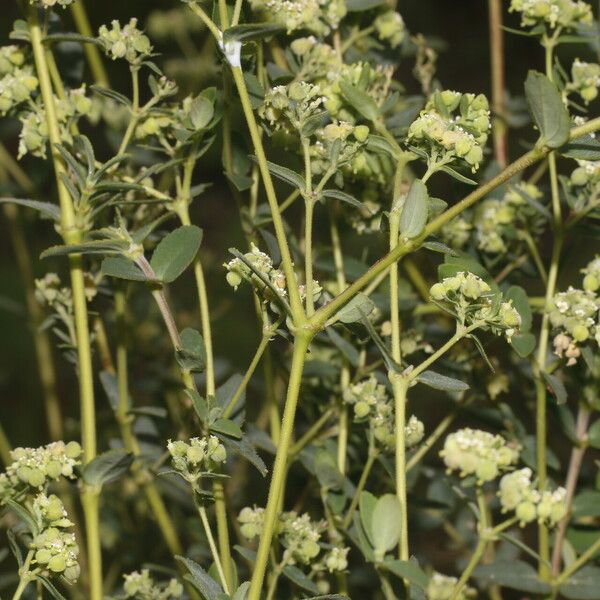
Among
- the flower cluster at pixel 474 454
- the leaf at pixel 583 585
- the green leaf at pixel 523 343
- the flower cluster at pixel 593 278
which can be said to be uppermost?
the flower cluster at pixel 593 278

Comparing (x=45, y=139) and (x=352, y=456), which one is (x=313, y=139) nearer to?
(x=45, y=139)

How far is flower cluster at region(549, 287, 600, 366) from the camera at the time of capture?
79cm

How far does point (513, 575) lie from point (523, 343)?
0.76 ft

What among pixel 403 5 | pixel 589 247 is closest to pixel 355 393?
pixel 589 247

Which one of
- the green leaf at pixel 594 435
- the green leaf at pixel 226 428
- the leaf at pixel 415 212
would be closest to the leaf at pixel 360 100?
the leaf at pixel 415 212

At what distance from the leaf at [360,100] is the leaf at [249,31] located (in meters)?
0.10

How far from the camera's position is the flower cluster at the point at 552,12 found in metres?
0.88

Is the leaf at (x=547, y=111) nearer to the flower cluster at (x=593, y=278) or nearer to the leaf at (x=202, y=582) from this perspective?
the flower cluster at (x=593, y=278)

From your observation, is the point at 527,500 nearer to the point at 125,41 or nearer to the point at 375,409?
the point at 375,409

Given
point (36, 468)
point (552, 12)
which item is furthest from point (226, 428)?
point (552, 12)

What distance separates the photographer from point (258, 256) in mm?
Result: 706

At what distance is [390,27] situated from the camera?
99cm

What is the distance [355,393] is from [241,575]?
1.49 feet

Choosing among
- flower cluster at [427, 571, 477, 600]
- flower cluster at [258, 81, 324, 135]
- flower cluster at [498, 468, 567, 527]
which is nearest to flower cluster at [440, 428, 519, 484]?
flower cluster at [498, 468, 567, 527]
